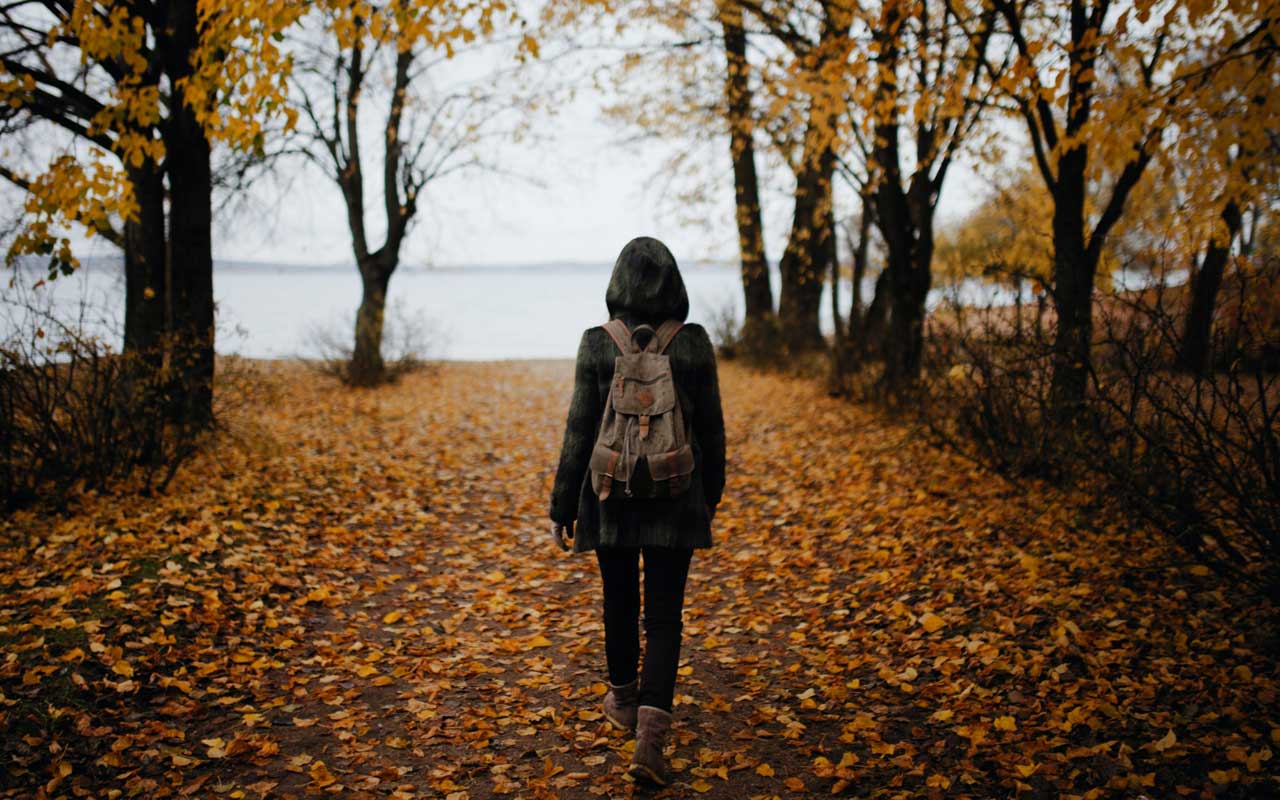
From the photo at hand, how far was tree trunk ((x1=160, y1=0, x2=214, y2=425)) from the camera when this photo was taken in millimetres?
7602

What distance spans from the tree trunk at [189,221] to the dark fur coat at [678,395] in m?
5.46

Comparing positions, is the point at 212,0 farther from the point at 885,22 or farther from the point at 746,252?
the point at 746,252

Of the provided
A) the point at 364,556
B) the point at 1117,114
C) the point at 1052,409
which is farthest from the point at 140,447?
the point at 1117,114

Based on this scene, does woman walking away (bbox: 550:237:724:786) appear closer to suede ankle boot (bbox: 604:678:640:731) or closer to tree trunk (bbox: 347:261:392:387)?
suede ankle boot (bbox: 604:678:640:731)

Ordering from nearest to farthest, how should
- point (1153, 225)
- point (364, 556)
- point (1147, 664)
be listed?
point (1147, 664)
point (364, 556)
point (1153, 225)

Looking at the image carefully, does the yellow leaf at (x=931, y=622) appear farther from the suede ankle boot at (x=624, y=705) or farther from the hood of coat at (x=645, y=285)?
the hood of coat at (x=645, y=285)

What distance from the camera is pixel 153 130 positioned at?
25.5 feet

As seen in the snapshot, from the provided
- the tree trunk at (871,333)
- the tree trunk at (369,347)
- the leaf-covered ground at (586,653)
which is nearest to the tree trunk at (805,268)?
the tree trunk at (871,333)

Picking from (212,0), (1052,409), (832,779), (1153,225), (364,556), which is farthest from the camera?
(1153,225)

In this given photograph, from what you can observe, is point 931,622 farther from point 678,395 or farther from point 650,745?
point 678,395

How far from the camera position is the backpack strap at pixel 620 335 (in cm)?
325

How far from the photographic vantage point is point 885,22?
24.2ft

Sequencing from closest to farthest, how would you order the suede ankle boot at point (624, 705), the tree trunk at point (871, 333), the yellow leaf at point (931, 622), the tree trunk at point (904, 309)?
the suede ankle boot at point (624, 705), the yellow leaf at point (931, 622), the tree trunk at point (904, 309), the tree trunk at point (871, 333)

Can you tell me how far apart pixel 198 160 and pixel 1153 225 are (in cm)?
1067
